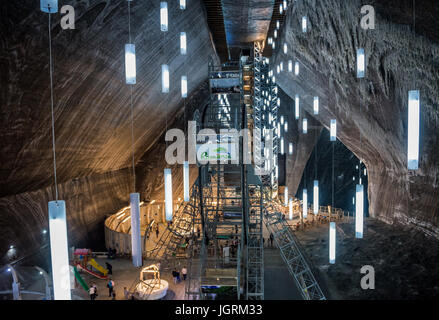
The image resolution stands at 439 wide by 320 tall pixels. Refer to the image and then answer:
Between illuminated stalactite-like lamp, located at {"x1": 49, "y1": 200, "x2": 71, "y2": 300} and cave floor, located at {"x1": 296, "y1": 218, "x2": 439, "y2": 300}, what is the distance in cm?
931

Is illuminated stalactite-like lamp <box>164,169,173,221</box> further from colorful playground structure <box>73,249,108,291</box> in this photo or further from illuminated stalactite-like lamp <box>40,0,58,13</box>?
colorful playground structure <box>73,249,108,291</box>

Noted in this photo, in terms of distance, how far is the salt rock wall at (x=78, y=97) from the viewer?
21.1 ft

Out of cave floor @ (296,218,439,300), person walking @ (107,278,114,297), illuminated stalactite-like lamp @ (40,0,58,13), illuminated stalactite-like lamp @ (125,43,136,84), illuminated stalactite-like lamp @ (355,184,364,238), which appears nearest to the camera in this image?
illuminated stalactite-like lamp @ (40,0,58,13)

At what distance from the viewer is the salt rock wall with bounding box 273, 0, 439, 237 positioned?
697 cm

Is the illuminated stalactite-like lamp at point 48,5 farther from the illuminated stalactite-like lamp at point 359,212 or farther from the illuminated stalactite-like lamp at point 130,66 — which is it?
the illuminated stalactite-like lamp at point 359,212

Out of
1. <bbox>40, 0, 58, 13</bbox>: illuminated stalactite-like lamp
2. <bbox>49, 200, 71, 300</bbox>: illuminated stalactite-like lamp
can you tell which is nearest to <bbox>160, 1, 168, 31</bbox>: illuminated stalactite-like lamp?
<bbox>40, 0, 58, 13</bbox>: illuminated stalactite-like lamp

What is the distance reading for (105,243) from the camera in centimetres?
1602

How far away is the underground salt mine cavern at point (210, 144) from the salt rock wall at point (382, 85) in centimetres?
6

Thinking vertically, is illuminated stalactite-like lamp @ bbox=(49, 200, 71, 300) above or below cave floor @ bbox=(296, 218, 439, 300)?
above

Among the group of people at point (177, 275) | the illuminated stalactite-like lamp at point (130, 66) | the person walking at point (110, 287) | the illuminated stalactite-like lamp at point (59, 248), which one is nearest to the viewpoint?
the illuminated stalactite-like lamp at point (59, 248)

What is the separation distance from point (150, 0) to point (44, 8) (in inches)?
234

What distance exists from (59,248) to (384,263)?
11.0 meters
